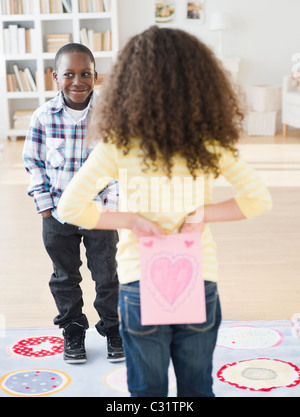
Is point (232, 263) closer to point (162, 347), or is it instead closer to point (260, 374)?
point (260, 374)

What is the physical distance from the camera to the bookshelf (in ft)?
24.1

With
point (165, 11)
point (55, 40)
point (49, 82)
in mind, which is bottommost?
point (49, 82)

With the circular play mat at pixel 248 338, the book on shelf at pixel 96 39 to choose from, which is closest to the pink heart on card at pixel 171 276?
the circular play mat at pixel 248 338

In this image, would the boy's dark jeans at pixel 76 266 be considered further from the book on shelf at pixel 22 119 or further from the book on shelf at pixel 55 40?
the book on shelf at pixel 55 40

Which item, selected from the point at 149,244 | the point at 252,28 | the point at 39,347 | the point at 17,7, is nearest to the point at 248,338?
the point at 39,347

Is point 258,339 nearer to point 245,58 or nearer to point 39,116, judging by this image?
point 39,116

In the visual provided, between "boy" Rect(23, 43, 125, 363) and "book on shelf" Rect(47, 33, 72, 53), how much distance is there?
5503 millimetres

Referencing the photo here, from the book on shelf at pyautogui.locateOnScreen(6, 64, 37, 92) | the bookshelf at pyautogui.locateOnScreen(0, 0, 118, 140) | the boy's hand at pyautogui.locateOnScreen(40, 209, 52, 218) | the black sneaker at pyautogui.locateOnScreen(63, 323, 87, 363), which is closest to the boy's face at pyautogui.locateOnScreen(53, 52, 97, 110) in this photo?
the boy's hand at pyautogui.locateOnScreen(40, 209, 52, 218)

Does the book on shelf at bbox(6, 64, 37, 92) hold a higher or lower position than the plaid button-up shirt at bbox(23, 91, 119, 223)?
higher

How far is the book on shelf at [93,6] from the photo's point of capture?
24.1ft

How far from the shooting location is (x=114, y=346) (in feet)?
7.34

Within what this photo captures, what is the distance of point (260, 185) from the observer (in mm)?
1319

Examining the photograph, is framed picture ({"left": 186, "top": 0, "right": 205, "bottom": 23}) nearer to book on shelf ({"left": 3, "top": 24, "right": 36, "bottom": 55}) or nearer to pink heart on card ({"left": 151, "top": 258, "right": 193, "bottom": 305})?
book on shelf ({"left": 3, "top": 24, "right": 36, "bottom": 55})

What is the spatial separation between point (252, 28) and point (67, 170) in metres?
6.21
